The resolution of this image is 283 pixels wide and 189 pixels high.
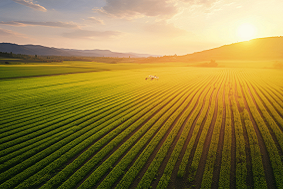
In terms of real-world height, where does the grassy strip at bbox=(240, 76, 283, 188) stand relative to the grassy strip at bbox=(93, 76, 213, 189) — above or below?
above

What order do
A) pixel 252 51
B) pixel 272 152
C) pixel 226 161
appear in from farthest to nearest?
1. pixel 252 51
2. pixel 272 152
3. pixel 226 161

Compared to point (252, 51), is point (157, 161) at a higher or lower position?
lower

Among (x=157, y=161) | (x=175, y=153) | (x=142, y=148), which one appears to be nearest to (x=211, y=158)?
(x=175, y=153)

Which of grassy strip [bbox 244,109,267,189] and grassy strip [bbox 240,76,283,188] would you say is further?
grassy strip [bbox 240,76,283,188]

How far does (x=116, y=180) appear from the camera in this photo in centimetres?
614

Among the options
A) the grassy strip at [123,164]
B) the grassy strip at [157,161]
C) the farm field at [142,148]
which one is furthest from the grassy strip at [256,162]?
the grassy strip at [123,164]

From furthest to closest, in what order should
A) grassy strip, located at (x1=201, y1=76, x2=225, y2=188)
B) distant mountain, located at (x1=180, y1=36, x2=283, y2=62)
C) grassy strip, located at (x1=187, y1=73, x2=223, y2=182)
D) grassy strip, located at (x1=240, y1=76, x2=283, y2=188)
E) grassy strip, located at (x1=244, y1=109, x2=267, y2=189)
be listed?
1. distant mountain, located at (x1=180, y1=36, x2=283, y2=62)
2. grassy strip, located at (x1=187, y1=73, x2=223, y2=182)
3. grassy strip, located at (x1=240, y1=76, x2=283, y2=188)
4. grassy strip, located at (x1=201, y1=76, x2=225, y2=188)
5. grassy strip, located at (x1=244, y1=109, x2=267, y2=189)

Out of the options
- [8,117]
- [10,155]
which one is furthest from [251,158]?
[8,117]

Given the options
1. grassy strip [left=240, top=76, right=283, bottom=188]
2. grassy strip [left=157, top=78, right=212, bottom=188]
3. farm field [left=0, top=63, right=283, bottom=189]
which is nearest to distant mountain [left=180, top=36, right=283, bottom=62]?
grassy strip [left=240, top=76, right=283, bottom=188]

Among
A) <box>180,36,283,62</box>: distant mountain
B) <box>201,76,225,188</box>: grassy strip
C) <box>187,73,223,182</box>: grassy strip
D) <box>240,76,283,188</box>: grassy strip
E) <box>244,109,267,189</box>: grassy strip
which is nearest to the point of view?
<box>244,109,267,189</box>: grassy strip

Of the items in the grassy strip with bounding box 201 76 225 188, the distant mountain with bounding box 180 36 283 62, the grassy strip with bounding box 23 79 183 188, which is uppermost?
the distant mountain with bounding box 180 36 283 62

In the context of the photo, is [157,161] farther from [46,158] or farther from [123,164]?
[46,158]

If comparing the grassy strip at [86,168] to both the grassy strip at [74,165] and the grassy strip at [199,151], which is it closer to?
the grassy strip at [74,165]

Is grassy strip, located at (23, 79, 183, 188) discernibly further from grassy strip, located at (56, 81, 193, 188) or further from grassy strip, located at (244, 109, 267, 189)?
grassy strip, located at (244, 109, 267, 189)
